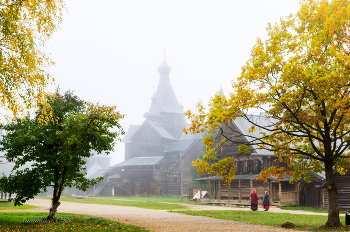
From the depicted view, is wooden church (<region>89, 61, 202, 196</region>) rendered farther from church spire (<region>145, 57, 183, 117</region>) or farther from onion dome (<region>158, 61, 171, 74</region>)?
onion dome (<region>158, 61, 171, 74</region>)

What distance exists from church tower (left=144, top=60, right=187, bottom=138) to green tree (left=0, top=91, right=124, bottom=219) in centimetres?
5962

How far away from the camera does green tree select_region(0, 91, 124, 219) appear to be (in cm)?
1525

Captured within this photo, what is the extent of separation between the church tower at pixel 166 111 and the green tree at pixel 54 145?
5962cm

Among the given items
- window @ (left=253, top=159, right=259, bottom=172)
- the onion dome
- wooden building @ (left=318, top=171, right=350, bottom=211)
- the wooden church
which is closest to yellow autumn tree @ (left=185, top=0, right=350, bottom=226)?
wooden building @ (left=318, top=171, right=350, bottom=211)

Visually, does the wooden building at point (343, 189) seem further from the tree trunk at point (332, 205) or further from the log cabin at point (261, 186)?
the tree trunk at point (332, 205)

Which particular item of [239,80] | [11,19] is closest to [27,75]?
[11,19]

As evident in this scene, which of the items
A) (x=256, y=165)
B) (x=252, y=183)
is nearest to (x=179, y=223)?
(x=252, y=183)

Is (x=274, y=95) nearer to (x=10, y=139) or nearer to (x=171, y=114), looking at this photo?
(x=10, y=139)

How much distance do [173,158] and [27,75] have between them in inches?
2008

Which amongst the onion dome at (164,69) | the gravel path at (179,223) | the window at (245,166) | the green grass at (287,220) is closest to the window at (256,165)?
the window at (245,166)

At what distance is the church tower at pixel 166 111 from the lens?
78.1 meters

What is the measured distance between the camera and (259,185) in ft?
121

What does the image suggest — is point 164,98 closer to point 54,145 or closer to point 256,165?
point 256,165

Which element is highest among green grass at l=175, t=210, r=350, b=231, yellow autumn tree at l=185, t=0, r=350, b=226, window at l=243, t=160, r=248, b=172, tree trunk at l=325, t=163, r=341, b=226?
yellow autumn tree at l=185, t=0, r=350, b=226
